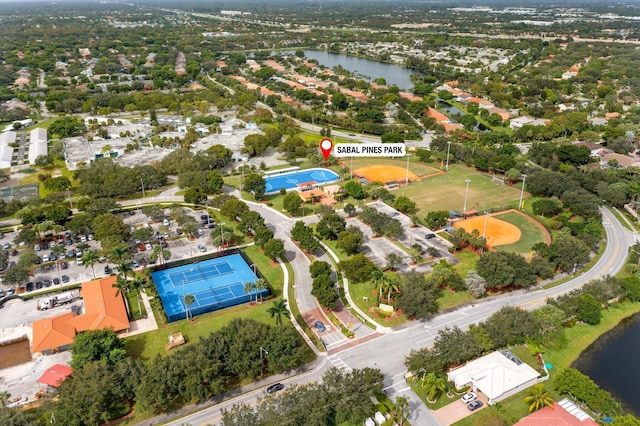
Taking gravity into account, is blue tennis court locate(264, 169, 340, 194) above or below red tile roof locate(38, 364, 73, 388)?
below

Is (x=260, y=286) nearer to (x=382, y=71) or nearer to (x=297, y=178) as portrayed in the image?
(x=297, y=178)

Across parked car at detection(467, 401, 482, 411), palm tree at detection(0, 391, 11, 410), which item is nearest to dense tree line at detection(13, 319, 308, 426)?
palm tree at detection(0, 391, 11, 410)

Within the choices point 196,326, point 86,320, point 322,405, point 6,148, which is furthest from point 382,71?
point 322,405

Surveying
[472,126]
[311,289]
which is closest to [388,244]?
[311,289]

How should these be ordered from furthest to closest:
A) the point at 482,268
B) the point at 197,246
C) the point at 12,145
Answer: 1. the point at 12,145
2. the point at 197,246
3. the point at 482,268

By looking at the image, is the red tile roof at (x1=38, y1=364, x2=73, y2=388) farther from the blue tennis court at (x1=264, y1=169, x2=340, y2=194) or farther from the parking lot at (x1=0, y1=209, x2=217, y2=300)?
the blue tennis court at (x1=264, y1=169, x2=340, y2=194)

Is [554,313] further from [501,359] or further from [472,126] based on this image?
[472,126]

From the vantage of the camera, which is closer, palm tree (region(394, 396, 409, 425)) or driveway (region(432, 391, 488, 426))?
palm tree (region(394, 396, 409, 425))
